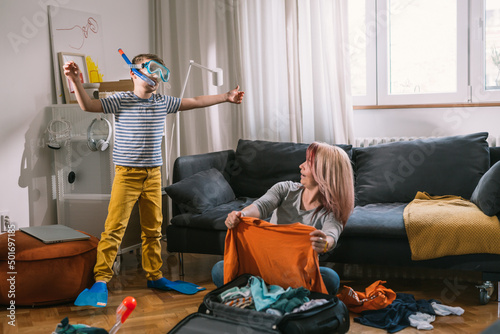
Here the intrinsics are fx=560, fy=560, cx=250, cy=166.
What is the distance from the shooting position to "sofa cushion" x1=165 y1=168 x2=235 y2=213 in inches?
127

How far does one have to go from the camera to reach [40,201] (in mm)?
3498

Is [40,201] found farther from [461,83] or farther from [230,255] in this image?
[461,83]

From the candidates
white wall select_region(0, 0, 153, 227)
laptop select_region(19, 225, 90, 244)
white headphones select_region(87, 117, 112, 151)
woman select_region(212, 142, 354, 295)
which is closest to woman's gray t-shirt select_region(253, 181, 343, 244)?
woman select_region(212, 142, 354, 295)

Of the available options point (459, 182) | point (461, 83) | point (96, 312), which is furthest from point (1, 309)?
point (461, 83)

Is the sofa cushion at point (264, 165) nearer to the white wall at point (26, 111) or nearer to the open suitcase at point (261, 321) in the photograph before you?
the white wall at point (26, 111)

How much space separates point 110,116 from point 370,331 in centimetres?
194

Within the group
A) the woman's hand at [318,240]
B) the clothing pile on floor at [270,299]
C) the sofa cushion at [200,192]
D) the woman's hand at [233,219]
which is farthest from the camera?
the sofa cushion at [200,192]

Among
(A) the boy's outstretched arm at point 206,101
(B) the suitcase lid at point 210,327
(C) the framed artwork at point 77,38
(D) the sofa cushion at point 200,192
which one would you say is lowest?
(B) the suitcase lid at point 210,327

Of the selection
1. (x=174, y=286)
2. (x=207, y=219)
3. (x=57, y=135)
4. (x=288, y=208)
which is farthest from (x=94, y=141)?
(x=288, y=208)

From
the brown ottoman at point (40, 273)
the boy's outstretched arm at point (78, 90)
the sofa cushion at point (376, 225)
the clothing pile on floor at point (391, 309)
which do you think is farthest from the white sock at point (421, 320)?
the boy's outstretched arm at point (78, 90)

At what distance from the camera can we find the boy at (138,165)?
→ 290 centimetres

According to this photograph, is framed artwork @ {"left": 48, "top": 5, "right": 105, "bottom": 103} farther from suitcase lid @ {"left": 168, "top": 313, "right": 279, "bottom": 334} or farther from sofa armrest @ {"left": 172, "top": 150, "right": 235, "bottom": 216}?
suitcase lid @ {"left": 168, "top": 313, "right": 279, "bottom": 334}

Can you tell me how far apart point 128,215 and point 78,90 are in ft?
2.28

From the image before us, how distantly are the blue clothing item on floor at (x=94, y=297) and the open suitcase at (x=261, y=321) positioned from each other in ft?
3.33
